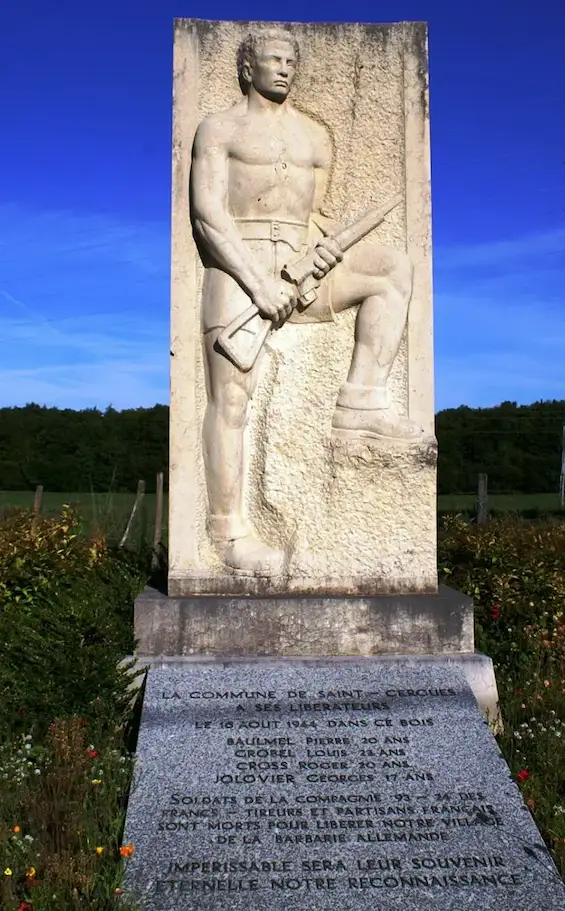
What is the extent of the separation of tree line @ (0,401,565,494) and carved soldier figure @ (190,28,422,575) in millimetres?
12171

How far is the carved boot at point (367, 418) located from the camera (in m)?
4.25

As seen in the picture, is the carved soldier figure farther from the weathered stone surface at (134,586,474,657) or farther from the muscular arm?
the weathered stone surface at (134,586,474,657)

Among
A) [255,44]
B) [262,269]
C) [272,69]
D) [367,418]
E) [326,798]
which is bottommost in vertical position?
[326,798]

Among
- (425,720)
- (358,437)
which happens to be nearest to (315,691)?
(425,720)

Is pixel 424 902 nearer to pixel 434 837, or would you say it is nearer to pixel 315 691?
pixel 434 837

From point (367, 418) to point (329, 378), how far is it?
293 mm

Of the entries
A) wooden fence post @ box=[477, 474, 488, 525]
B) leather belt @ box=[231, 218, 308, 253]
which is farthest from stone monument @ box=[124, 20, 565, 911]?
wooden fence post @ box=[477, 474, 488, 525]

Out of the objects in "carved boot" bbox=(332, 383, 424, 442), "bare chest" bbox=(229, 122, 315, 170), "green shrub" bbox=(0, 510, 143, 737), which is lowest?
"green shrub" bbox=(0, 510, 143, 737)

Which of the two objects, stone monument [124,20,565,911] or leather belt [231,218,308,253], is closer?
stone monument [124,20,565,911]

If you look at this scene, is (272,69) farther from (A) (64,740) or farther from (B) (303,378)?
(A) (64,740)

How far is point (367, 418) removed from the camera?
4.26 meters

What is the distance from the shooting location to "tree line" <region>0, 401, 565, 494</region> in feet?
54.7

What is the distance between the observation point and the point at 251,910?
8.04 feet

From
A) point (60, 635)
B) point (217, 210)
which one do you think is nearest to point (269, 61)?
point (217, 210)
